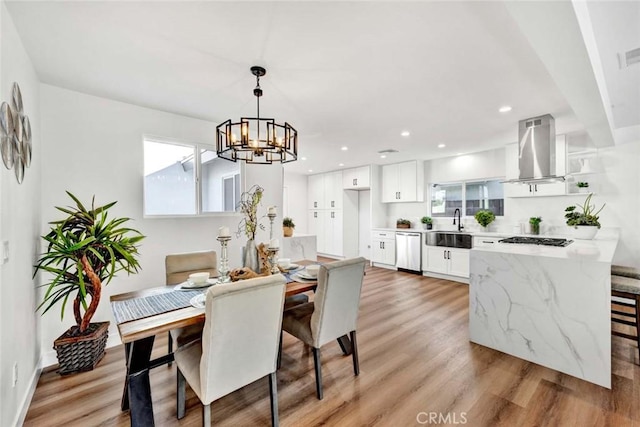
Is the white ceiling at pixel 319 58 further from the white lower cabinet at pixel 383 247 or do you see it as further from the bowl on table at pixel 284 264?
the white lower cabinet at pixel 383 247

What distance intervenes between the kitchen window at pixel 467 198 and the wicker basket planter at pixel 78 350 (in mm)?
5790

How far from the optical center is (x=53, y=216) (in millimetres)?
2473

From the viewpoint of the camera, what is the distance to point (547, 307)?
7.53 feet

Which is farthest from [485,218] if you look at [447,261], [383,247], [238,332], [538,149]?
[238,332]

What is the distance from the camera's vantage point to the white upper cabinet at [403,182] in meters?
5.81

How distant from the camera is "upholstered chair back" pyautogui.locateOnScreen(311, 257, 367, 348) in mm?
1899

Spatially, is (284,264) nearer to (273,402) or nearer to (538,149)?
(273,402)

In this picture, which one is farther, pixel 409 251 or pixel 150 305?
pixel 409 251

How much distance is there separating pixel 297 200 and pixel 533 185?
5389 mm

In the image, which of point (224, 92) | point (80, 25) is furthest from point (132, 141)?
point (80, 25)

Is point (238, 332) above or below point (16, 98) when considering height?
below

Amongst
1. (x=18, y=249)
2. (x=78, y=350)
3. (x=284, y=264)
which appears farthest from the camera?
(x=284, y=264)

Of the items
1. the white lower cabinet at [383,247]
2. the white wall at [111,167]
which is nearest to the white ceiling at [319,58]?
the white wall at [111,167]

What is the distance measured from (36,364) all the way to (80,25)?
2.58 meters
